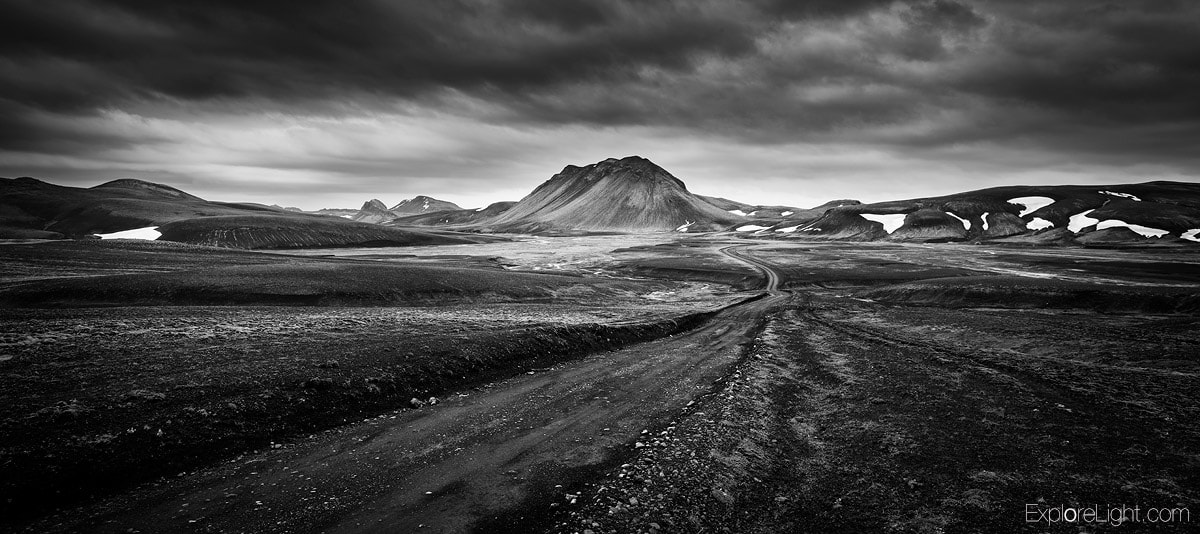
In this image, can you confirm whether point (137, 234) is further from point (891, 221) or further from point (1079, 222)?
point (1079, 222)

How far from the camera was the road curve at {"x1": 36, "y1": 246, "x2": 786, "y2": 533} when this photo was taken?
10.6 m

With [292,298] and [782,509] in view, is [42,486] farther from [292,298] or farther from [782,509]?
[292,298]

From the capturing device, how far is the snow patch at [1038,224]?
157 metres

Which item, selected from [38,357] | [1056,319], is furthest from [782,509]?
[1056,319]

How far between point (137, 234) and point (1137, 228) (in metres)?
301

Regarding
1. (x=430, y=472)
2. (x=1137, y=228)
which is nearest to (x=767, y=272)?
(x=430, y=472)

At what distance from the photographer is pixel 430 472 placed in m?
12.9

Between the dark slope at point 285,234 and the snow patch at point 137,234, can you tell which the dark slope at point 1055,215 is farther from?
the snow patch at point 137,234

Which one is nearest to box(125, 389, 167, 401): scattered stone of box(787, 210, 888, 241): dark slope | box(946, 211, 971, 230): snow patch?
box(787, 210, 888, 241): dark slope

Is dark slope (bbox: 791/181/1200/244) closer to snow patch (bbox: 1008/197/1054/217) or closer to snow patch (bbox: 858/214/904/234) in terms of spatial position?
snow patch (bbox: 1008/197/1054/217)

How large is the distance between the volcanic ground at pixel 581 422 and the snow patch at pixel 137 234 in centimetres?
17101

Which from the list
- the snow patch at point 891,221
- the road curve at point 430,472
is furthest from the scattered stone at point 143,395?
the snow patch at point 891,221

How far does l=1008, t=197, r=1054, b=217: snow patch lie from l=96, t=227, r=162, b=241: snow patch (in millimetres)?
301761

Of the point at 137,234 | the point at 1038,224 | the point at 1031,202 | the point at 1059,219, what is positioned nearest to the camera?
the point at 1059,219
